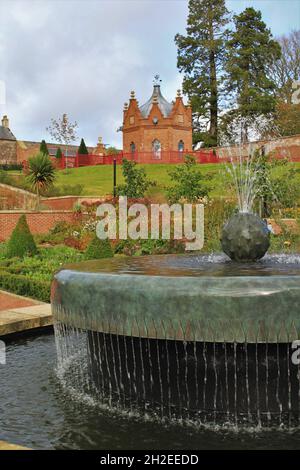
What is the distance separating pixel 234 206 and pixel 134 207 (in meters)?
3.94

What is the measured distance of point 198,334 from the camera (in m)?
3.78

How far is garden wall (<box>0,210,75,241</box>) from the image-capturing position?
23.1m

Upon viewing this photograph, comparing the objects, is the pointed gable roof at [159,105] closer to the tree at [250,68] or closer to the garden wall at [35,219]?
the tree at [250,68]

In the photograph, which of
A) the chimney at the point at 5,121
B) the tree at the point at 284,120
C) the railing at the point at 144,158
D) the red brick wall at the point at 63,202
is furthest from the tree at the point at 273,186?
the chimney at the point at 5,121

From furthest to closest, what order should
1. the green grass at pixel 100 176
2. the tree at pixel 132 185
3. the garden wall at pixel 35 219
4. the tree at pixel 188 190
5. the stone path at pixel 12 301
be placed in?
the green grass at pixel 100 176 < the tree at pixel 132 185 < the garden wall at pixel 35 219 < the tree at pixel 188 190 < the stone path at pixel 12 301

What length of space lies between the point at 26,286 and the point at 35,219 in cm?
1361

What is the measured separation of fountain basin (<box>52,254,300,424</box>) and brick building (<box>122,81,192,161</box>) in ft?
153

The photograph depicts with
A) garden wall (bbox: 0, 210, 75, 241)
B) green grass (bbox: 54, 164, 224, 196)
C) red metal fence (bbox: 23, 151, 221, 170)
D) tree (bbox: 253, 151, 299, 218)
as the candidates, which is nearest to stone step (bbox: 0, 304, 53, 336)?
tree (bbox: 253, 151, 299, 218)

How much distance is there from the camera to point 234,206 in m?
19.4

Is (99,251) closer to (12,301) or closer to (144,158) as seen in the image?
(12,301)

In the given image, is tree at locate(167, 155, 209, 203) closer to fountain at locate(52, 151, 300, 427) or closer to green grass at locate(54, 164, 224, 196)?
green grass at locate(54, 164, 224, 196)

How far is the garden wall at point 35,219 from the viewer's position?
23.1 m

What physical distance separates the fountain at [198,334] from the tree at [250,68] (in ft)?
147

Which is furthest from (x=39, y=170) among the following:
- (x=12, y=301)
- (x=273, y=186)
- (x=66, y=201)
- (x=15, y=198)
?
(x=12, y=301)
